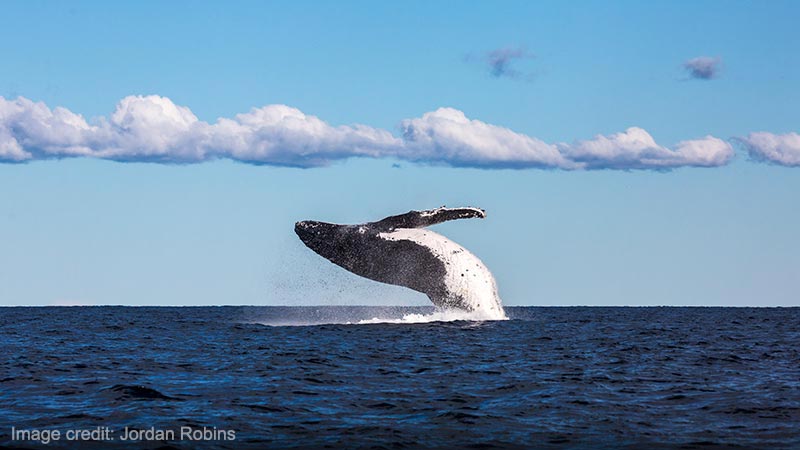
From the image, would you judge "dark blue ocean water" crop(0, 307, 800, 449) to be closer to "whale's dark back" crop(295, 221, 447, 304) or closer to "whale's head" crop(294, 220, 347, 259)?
"whale's dark back" crop(295, 221, 447, 304)

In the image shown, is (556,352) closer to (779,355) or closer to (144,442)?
(779,355)

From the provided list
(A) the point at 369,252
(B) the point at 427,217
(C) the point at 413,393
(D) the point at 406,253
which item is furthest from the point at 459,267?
(C) the point at 413,393

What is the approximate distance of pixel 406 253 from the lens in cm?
2442

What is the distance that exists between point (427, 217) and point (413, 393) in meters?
10.8

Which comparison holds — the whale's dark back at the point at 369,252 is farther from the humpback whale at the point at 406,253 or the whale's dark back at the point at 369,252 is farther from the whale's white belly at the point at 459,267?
the whale's white belly at the point at 459,267

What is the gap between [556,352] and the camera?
20641 millimetres

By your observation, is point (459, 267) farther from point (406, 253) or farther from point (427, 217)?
point (427, 217)

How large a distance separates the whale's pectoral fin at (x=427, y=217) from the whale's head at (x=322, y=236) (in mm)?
1007

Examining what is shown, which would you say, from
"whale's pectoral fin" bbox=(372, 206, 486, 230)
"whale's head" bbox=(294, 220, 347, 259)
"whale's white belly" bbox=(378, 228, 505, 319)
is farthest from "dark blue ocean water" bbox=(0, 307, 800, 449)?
"whale's pectoral fin" bbox=(372, 206, 486, 230)

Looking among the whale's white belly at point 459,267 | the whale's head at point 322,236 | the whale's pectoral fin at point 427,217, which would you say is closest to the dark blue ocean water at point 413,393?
the whale's white belly at point 459,267

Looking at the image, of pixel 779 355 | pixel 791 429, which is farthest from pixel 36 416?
pixel 779 355

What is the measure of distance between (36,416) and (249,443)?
3.38 meters

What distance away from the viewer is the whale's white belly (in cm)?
2462

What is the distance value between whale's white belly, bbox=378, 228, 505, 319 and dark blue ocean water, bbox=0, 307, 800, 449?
76.1 inches
